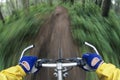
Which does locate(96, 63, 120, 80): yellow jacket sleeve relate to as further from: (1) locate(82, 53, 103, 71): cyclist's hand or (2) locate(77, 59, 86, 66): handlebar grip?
(2) locate(77, 59, 86, 66): handlebar grip

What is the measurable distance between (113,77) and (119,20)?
24.6ft

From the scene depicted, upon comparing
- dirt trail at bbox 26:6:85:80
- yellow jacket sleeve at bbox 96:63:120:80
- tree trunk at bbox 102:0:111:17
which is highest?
yellow jacket sleeve at bbox 96:63:120:80

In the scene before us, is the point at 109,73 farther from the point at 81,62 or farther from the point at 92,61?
the point at 81,62

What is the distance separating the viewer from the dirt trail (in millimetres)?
7051

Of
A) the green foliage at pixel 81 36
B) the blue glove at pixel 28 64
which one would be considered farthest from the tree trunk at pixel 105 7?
the blue glove at pixel 28 64

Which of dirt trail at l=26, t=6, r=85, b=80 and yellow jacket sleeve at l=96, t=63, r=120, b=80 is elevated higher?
yellow jacket sleeve at l=96, t=63, r=120, b=80

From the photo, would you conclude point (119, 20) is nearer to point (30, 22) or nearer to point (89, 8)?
point (89, 8)

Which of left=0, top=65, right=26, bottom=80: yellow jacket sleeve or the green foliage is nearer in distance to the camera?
left=0, top=65, right=26, bottom=80: yellow jacket sleeve

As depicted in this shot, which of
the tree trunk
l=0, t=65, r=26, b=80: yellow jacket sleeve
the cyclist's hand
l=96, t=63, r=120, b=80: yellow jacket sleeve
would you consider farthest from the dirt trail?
l=96, t=63, r=120, b=80: yellow jacket sleeve

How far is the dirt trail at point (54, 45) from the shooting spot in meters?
7.05

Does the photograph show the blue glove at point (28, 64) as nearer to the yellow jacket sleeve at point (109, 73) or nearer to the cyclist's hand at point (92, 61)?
the cyclist's hand at point (92, 61)

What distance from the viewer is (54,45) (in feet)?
27.0

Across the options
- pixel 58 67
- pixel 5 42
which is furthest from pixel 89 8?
pixel 58 67

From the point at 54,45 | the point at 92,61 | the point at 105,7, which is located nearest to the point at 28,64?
the point at 92,61
